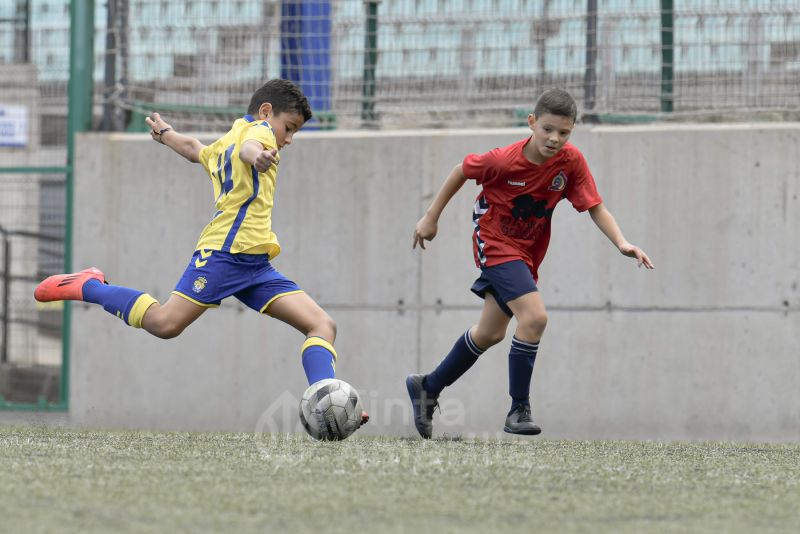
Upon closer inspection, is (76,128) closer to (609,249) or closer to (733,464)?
(609,249)

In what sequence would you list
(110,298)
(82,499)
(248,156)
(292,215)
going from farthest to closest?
(292,215)
(110,298)
(248,156)
(82,499)

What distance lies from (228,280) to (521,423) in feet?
4.63

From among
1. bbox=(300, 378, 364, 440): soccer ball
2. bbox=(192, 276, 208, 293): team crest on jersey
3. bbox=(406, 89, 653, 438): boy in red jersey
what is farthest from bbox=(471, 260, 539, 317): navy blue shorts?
bbox=(192, 276, 208, 293): team crest on jersey

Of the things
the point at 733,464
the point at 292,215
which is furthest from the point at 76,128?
the point at 733,464

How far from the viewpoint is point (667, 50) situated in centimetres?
746

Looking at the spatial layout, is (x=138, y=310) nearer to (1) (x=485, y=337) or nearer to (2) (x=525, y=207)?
(1) (x=485, y=337)

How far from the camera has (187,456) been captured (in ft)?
14.6

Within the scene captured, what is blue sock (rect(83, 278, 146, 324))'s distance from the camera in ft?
18.1

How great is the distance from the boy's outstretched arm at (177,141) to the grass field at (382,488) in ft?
4.43

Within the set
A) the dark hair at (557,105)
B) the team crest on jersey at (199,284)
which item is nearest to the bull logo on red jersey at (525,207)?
the dark hair at (557,105)

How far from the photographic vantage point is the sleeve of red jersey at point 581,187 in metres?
5.61

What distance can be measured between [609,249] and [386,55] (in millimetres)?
1917

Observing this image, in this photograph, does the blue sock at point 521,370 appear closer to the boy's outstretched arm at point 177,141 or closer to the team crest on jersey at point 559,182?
the team crest on jersey at point 559,182

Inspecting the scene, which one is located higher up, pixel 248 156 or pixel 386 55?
pixel 386 55
